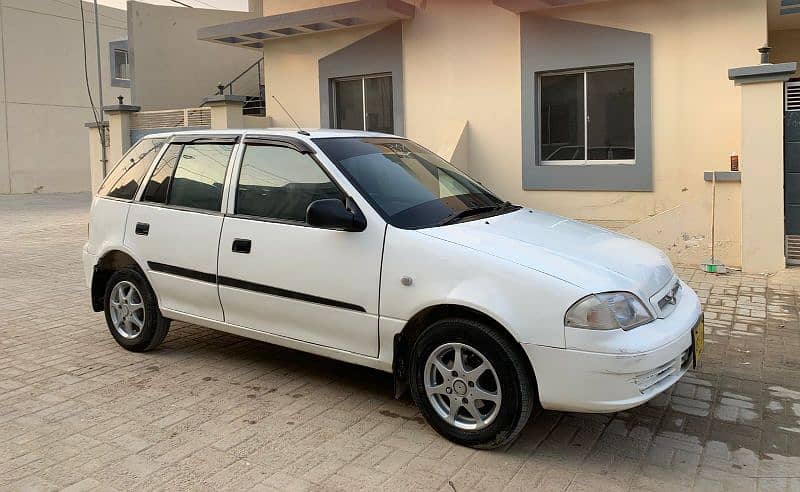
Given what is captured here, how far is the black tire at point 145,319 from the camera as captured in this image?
5.34 metres

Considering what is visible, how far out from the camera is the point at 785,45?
10.6 metres

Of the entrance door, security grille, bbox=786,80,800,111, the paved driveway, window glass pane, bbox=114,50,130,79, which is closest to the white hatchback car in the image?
the paved driveway

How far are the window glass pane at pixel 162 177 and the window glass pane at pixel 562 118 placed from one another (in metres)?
6.06

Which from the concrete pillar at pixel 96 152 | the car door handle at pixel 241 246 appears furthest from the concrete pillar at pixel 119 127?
the car door handle at pixel 241 246

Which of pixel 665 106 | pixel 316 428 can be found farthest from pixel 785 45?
pixel 316 428

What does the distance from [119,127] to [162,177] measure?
33.1 feet

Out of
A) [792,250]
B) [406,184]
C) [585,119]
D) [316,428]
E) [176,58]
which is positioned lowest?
[316,428]

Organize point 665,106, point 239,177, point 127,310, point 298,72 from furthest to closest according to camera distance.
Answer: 1. point 298,72
2. point 665,106
3. point 127,310
4. point 239,177

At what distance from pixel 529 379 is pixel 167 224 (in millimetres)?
2951

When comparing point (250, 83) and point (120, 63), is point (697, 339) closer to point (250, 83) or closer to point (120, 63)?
point (250, 83)

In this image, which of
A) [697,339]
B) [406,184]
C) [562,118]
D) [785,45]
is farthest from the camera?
[785,45]

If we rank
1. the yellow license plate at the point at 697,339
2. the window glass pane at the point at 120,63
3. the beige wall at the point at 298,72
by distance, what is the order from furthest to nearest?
the window glass pane at the point at 120,63 → the beige wall at the point at 298,72 → the yellow license plate at the point at 697,339

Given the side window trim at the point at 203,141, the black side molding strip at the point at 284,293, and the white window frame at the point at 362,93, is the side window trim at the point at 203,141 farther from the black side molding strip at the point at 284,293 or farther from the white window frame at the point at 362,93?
the white window frame at the point at 362,93

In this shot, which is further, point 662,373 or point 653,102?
point 653,102
